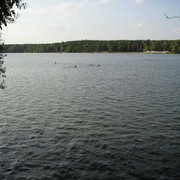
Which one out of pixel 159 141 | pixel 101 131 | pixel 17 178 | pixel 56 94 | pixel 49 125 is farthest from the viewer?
pixel 56 94

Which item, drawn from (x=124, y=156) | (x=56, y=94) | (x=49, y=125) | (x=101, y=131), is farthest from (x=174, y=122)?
(x=56, y=94)

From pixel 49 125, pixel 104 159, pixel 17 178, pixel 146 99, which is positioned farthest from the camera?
pixel 146 99

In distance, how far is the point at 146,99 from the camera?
42.3 meters

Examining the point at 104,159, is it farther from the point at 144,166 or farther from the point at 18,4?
the point at 18,4

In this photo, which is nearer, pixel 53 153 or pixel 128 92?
pixel 53 153

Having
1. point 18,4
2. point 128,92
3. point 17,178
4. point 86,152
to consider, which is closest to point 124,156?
point 86,152

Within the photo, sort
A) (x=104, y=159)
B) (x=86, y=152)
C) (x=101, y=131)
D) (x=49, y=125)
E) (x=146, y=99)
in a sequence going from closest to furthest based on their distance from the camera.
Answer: (x=104, y=159) → (x=86, y=152) → (x=101, y=131) → (x=49, y=125) → (x=146, y=99)

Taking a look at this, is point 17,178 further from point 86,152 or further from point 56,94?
point 56,94

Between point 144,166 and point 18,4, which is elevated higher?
point 18,4

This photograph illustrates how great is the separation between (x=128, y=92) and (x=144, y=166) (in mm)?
30362

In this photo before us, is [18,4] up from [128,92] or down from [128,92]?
up

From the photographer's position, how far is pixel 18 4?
59.6 feet

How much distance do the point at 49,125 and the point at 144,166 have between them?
43.1ft

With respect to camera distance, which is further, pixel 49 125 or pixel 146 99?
pixel 146 99
